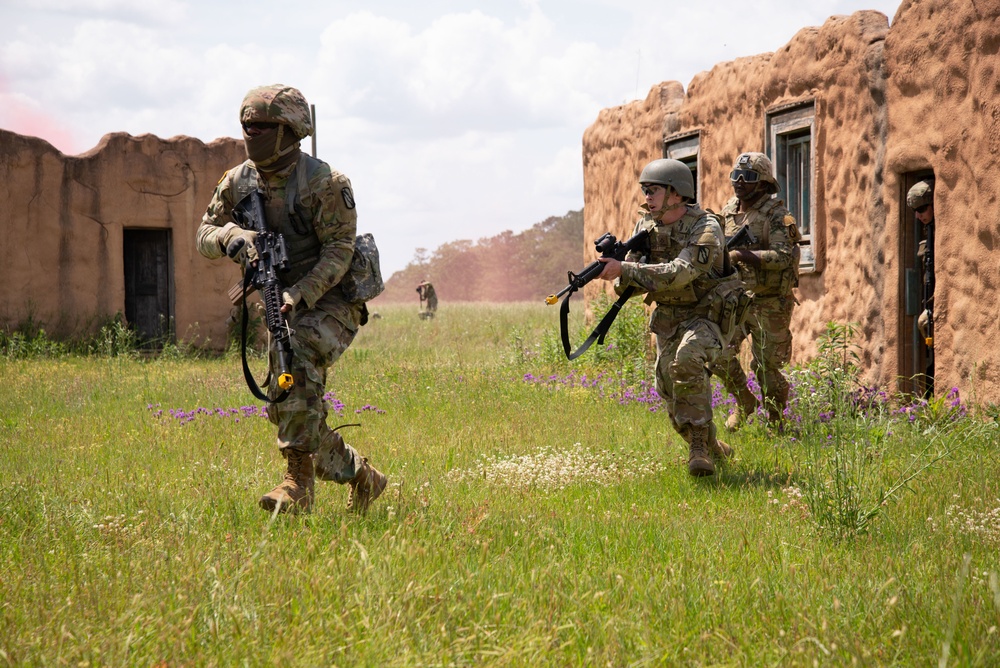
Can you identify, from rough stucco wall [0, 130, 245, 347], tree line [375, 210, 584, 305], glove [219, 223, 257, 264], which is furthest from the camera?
tree line [375, 210, 584, 305]

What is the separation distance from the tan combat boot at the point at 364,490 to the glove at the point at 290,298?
84 centimetres

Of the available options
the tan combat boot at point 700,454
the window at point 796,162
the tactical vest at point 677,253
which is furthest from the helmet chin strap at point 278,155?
the window at point 796,162

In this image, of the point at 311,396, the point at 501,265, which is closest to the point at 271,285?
the point at 311,396

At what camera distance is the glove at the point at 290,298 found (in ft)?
14.6

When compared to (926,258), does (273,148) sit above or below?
above

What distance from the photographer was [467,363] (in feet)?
40.5

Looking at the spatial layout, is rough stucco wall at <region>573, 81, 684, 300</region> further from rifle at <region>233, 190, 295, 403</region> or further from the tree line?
the tree line

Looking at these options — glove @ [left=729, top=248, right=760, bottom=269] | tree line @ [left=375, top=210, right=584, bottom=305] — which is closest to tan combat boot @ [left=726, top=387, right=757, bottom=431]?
glove @ [left=729, top=248, right=760, bottom=269]

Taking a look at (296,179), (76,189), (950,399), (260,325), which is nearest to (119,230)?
(76,189)

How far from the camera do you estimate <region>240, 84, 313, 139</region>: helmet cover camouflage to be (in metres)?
4.58

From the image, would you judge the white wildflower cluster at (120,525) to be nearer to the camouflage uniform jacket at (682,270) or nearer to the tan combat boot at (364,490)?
the tan combat boot at (364,490)

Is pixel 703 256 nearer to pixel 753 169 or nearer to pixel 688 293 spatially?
pixel 688 293

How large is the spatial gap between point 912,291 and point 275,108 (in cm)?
533

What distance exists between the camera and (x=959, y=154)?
284 inches
